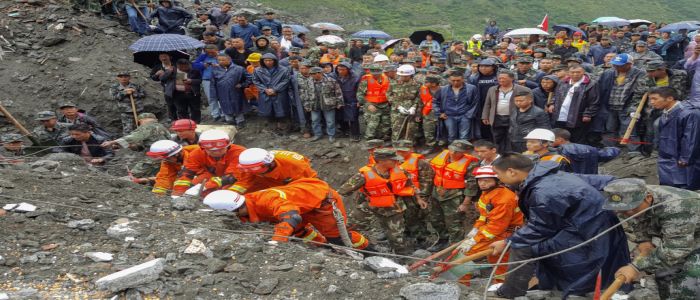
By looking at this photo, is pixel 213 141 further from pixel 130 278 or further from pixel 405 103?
pixel 405 103

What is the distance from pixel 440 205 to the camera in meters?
7.67

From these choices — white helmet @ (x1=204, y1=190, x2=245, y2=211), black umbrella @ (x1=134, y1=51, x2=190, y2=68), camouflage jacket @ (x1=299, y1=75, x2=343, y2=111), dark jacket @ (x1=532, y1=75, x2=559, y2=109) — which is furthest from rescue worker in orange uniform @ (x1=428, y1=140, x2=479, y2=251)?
black umbrella @ (x1=134, y1=51, x2=190, y2=68)

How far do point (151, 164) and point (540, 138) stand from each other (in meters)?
5.67

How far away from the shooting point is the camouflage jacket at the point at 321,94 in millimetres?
10320

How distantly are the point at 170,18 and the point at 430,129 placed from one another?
823 cm

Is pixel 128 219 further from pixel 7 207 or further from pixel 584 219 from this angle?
pixel 584 219

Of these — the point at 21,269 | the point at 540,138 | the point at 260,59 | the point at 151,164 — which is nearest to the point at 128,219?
the point at 21,269

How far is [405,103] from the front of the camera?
955cm

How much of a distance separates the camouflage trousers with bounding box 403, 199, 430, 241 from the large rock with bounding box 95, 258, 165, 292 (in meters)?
4.27

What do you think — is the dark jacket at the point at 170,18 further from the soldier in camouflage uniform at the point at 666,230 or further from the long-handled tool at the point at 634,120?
the soldier in camouflage uniform at the point at 666,230

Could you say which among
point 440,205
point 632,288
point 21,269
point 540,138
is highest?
point 540,138

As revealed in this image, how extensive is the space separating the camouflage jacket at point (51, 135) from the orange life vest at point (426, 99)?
245 inches

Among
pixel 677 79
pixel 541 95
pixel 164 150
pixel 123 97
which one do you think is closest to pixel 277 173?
pixel 164 150

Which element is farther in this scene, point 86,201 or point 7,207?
point 86,201
